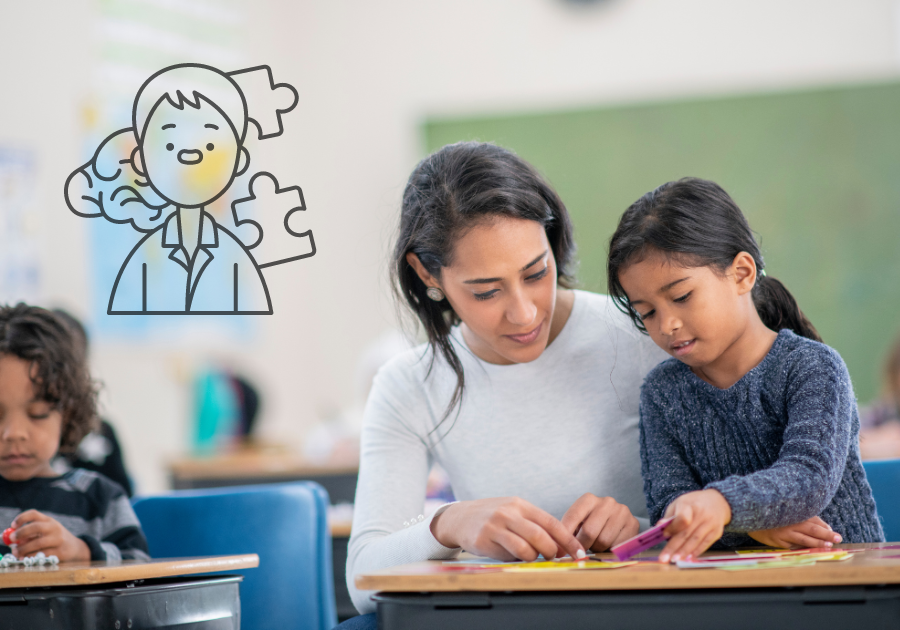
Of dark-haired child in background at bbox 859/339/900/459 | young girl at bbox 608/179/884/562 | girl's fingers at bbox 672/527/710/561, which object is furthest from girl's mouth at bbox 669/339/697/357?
dark-haired child in background at bbox 859/339/900/459

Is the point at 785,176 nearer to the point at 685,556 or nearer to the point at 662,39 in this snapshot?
the point at 662,39

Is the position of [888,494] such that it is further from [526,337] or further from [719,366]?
[526,337]

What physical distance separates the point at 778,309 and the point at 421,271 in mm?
547

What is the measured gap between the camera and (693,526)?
37.2 inches

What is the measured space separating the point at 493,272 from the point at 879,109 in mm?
4689

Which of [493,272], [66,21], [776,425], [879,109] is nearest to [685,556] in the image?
[776,425]

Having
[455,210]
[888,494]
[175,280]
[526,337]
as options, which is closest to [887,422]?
[888,494]

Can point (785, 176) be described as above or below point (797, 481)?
above

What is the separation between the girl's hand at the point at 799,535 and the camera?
1.05 metres

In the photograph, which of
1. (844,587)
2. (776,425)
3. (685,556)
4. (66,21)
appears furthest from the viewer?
(66,21)

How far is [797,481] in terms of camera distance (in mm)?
1037

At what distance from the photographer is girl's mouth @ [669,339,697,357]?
49.1 inches

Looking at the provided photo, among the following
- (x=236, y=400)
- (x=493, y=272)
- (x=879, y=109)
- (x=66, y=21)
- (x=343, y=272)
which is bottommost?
(x=236, y=400)

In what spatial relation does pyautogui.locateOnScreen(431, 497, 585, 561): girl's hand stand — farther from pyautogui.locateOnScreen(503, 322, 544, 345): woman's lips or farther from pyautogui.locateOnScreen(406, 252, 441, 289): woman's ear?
pyautogui.locateOnScreen(406, 252, 441, 289): woman's ear
